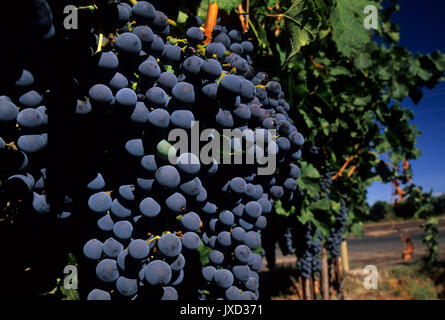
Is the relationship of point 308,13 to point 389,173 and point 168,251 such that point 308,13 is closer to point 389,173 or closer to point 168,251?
point 168,251

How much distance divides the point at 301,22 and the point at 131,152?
0.96 meters

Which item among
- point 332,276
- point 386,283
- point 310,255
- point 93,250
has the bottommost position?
point 386,283

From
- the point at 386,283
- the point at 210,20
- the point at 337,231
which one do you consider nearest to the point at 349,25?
the point at 210,20

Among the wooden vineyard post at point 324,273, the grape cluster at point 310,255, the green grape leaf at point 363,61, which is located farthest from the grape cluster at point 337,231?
the green grape leaf at point 363,61

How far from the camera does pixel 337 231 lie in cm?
356

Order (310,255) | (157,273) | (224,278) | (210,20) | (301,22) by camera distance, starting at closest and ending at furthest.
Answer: (157,273) → (224,278) → (210,20) → (301,22) → (310,255)

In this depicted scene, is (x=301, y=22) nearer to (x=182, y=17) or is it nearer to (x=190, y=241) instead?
(x=182, y=17)

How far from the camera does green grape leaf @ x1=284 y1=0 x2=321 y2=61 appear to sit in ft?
4.01

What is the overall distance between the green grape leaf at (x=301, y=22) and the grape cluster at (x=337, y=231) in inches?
94.6

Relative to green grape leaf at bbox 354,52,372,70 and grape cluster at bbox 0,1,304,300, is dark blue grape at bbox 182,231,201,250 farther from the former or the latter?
green grape leaf at bbox 354,52,372,70

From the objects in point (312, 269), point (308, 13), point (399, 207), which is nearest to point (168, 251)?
point (308, 13)

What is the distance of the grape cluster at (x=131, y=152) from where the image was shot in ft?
2.47

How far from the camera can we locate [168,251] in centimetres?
80
